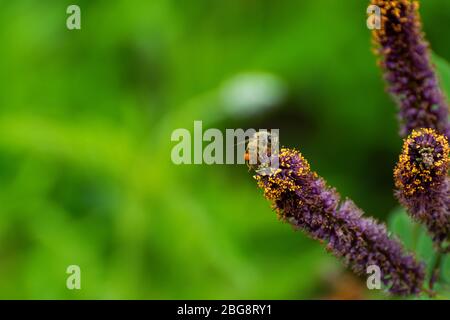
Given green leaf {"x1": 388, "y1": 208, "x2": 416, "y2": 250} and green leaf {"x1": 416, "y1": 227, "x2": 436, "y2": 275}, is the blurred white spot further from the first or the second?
green leaf {"x1": 416, "y1": 227, "x2": 436, "y2": 275}

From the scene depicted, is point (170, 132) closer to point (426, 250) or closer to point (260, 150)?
point (426, 250)

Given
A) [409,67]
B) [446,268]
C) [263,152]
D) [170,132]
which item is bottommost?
[446,268]

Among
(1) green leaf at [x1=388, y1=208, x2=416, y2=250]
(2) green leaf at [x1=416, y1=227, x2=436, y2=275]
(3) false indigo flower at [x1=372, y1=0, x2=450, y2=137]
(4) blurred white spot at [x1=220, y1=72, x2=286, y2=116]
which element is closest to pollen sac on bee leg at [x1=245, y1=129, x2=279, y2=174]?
(3) false indigo flower at [x1=372, y1=0, x2=450, y2=137]

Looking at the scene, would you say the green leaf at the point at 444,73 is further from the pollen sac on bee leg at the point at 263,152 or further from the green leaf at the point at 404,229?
the pollen sac on bee leg at the point at 263,152

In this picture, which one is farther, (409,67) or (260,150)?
(409,67)

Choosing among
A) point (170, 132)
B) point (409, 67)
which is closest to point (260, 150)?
point (409, 67)
